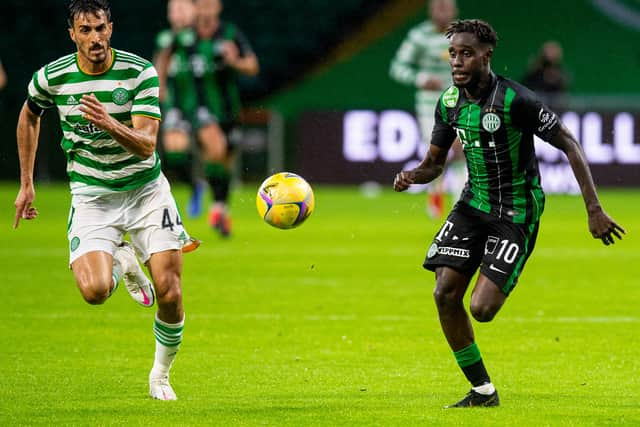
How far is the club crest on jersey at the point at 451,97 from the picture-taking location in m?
6.75

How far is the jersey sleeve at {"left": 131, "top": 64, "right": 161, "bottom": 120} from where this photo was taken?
22.3ft

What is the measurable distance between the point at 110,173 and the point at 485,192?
1.90 meters

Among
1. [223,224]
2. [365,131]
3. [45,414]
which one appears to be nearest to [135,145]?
[45,414]

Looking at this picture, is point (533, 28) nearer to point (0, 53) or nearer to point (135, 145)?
point (0, 53)

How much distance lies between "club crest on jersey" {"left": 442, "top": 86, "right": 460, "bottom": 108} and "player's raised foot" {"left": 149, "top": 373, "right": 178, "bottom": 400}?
6.31 ft

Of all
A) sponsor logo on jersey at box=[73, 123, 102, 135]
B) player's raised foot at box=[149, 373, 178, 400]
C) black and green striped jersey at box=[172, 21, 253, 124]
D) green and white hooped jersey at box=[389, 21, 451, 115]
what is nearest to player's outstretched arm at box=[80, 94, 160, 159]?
sponsor logo on jersey at box=[73, 123, 102, 135]

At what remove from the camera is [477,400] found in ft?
21.3

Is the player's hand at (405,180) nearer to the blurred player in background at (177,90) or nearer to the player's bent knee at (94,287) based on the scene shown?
the player's bent knee at (94,287)

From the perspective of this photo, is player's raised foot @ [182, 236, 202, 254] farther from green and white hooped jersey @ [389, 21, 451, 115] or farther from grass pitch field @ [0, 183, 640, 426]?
green and white hooped jersey @ [389, 21, 451, 115]

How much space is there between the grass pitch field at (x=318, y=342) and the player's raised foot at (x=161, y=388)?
10 centimetres

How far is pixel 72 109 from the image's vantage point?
22.7 ft

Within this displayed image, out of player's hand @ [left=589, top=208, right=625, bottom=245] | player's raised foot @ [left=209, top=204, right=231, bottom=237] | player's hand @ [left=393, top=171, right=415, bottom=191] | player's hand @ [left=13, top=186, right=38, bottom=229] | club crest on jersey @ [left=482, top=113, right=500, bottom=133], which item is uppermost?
club crest on jersey @ [left=482, top=113, right=500, bottom=133]

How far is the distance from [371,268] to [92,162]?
6.26 metres

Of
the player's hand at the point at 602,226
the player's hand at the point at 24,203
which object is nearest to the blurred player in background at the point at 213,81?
the player's hand at the point at 24,203
